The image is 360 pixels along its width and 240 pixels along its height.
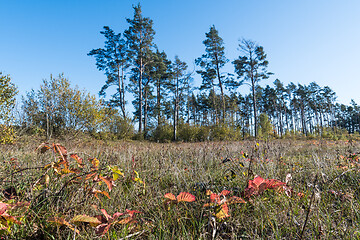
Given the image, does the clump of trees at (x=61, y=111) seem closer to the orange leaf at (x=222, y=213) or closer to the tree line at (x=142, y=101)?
the tree line at (x=142, y=101)

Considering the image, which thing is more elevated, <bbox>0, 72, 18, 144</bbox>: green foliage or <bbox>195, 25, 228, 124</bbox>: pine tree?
<bbox>195, 25, 228, 124</bbox>: pine tree

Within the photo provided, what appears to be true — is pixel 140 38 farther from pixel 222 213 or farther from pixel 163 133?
pixel 222 213

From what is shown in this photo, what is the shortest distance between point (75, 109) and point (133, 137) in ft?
24.1

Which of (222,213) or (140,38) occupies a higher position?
(140,38)

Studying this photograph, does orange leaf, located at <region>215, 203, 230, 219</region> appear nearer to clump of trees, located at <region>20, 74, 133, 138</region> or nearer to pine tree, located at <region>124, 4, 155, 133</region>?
clump of trees, located at <region>20, 74, 133, 138</region>

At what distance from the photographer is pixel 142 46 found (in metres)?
20.4

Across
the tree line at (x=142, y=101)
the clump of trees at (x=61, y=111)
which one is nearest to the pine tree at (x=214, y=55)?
the tree line at (x=142, y=101)

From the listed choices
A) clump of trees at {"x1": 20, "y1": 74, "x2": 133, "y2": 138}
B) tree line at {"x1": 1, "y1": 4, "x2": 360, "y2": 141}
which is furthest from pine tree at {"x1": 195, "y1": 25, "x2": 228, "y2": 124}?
clump of trees at {"x1": 20, "y1": 74, "x2": 133, "y2": 138}

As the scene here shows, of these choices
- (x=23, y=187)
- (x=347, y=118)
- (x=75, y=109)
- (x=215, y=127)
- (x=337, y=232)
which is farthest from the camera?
(x=347, y=118)

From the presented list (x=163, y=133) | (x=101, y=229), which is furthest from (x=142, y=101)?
(x=101, y=229)

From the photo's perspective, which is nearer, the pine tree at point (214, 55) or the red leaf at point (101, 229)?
the red leaf at point (101, 229)

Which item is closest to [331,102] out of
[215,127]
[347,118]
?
[347,118]

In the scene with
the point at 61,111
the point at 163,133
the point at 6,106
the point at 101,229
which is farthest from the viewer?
the point at 163,133

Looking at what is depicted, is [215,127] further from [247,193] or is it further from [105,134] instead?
[247,193]
